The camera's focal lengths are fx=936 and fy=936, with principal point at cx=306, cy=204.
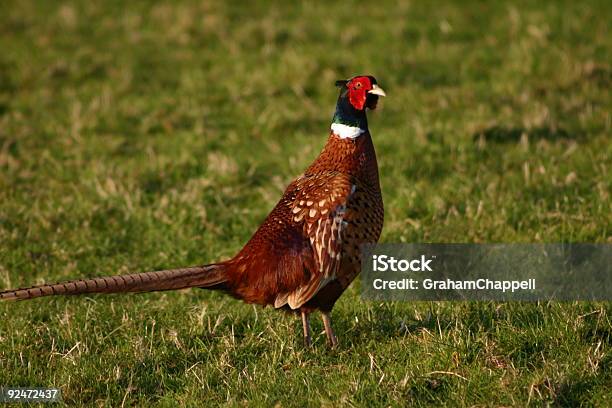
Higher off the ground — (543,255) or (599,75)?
(599,75)

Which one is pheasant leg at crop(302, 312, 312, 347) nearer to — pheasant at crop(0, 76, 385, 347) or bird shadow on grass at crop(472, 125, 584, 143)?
pheasant at crop(0, 76, 385, 347)

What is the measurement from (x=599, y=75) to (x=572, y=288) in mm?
3950

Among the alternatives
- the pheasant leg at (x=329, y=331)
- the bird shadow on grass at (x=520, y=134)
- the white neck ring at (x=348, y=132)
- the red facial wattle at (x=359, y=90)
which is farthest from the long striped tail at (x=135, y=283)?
the bird shadow on grass at (x=520, y=134)

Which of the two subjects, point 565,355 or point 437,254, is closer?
point 565,355

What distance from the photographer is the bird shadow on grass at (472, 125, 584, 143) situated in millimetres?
7453

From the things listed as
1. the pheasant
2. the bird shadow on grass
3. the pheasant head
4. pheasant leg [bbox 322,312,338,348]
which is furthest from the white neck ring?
the bird shadow on grass

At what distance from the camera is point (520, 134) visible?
7.54m

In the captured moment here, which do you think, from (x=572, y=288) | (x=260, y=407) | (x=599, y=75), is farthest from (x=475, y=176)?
(x=260, y=407)

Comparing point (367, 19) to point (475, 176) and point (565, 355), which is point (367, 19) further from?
point (565, 355)

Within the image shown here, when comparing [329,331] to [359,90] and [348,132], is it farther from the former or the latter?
[359,90]

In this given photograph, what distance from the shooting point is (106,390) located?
430 cm

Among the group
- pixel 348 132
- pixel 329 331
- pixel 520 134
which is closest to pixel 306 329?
pixel 329 331

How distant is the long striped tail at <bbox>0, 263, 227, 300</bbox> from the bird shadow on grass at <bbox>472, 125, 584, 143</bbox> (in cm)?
352

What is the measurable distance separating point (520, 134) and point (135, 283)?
164 inches
